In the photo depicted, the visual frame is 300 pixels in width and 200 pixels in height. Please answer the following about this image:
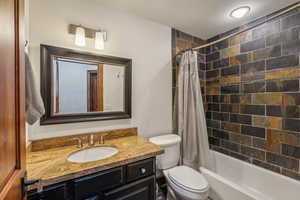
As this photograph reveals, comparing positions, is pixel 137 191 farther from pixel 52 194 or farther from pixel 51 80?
pixel 51 80

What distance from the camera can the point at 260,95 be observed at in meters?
1.81

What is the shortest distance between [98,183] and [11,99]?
782 mm

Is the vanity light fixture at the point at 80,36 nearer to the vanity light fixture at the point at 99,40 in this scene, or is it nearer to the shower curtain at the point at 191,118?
the vanity light fixture at the point at 99,40

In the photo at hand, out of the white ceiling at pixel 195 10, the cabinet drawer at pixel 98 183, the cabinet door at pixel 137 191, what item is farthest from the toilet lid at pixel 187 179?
the white ceiling at pixel 195 10

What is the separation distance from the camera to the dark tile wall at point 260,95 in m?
1.58

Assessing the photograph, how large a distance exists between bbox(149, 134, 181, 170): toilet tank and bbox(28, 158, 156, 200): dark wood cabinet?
1.47ft

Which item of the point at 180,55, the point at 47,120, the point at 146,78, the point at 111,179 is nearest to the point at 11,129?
the point at 111,179

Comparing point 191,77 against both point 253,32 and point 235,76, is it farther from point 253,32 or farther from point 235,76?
point 253,32

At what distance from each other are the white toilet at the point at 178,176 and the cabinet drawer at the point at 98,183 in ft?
2.20

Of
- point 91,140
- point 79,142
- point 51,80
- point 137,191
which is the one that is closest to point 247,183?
point 137,191

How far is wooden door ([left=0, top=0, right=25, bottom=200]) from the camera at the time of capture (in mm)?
433

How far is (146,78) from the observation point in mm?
1876

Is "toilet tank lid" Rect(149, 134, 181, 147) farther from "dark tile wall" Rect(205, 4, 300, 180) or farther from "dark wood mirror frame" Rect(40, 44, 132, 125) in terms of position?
"dark tile wall" Rect(205, 4, 300, 180)

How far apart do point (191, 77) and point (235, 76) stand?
73 cm
